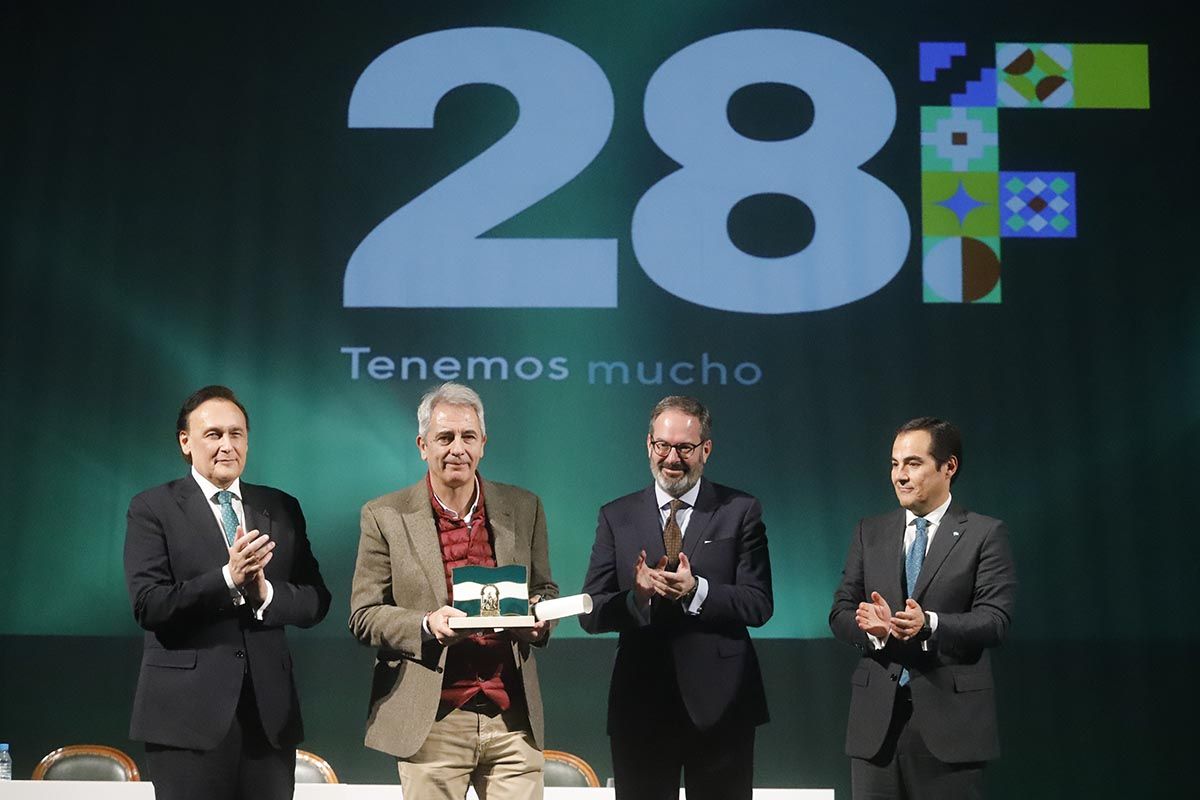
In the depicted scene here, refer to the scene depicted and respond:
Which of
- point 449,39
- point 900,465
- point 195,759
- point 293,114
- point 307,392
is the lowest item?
point 195,759

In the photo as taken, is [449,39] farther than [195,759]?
Yes

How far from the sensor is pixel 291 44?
20.7 ft

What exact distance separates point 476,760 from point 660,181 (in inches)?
133

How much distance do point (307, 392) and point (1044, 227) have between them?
11.8 ft

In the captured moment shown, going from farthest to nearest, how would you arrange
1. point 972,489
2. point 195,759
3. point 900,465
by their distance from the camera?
point 972,489 → point 900,465 → point 195,759

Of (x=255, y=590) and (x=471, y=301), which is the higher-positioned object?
(x=471, y=301)

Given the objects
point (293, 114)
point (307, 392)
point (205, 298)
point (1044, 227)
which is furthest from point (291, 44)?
point (1044, 227)

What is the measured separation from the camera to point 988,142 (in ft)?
20.2

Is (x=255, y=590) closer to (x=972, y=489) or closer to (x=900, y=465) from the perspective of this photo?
(x=900, y=465)

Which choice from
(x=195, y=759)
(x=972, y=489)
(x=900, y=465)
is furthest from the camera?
(x=972, y=489)

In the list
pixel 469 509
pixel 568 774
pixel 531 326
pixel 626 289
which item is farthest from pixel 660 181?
pixel 469 509

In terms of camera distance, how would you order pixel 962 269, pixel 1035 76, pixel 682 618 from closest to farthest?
pixel 682 618 < pixel 962 269 < pixel 1035 76

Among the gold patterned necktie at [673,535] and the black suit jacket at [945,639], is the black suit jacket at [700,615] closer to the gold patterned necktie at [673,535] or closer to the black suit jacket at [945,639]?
the gold patterned necktie at [673,535]

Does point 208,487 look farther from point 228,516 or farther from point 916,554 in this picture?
point 916,554
